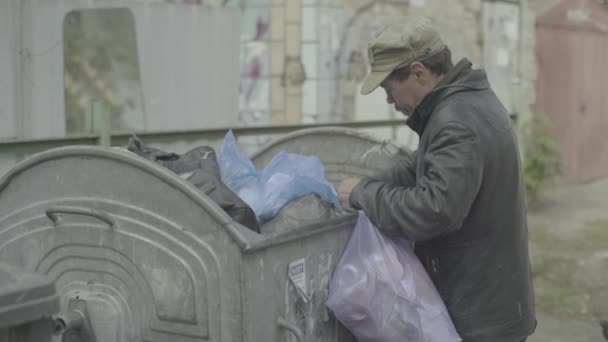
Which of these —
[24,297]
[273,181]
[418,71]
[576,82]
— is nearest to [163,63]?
[273,181]

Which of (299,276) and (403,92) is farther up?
(403,92)

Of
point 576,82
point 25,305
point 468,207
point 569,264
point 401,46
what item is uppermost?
point 401,46

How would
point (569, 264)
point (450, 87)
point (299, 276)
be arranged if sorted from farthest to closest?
point (569, 264) → point (450, 87) → point (299, 276)

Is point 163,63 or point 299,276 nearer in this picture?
point 299,276

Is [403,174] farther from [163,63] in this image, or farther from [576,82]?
[576,82]

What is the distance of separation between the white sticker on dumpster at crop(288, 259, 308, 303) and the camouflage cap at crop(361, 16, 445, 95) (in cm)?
63

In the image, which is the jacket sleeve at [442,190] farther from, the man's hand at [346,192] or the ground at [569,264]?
the ground at [569,264]

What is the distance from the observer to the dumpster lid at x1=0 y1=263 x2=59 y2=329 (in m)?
2.33

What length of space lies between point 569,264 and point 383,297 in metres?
5.17

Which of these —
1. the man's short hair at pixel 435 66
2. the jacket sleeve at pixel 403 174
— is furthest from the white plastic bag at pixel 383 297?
the man's short hair at pixel 435 66

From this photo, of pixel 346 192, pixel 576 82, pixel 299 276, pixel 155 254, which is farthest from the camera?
pixel 576 82

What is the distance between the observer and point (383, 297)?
292cm

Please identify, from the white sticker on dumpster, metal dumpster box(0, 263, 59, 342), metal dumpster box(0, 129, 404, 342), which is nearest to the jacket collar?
metal dumpster box(0, 129, 404, 342)

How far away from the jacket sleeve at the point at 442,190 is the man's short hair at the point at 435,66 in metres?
0.26
